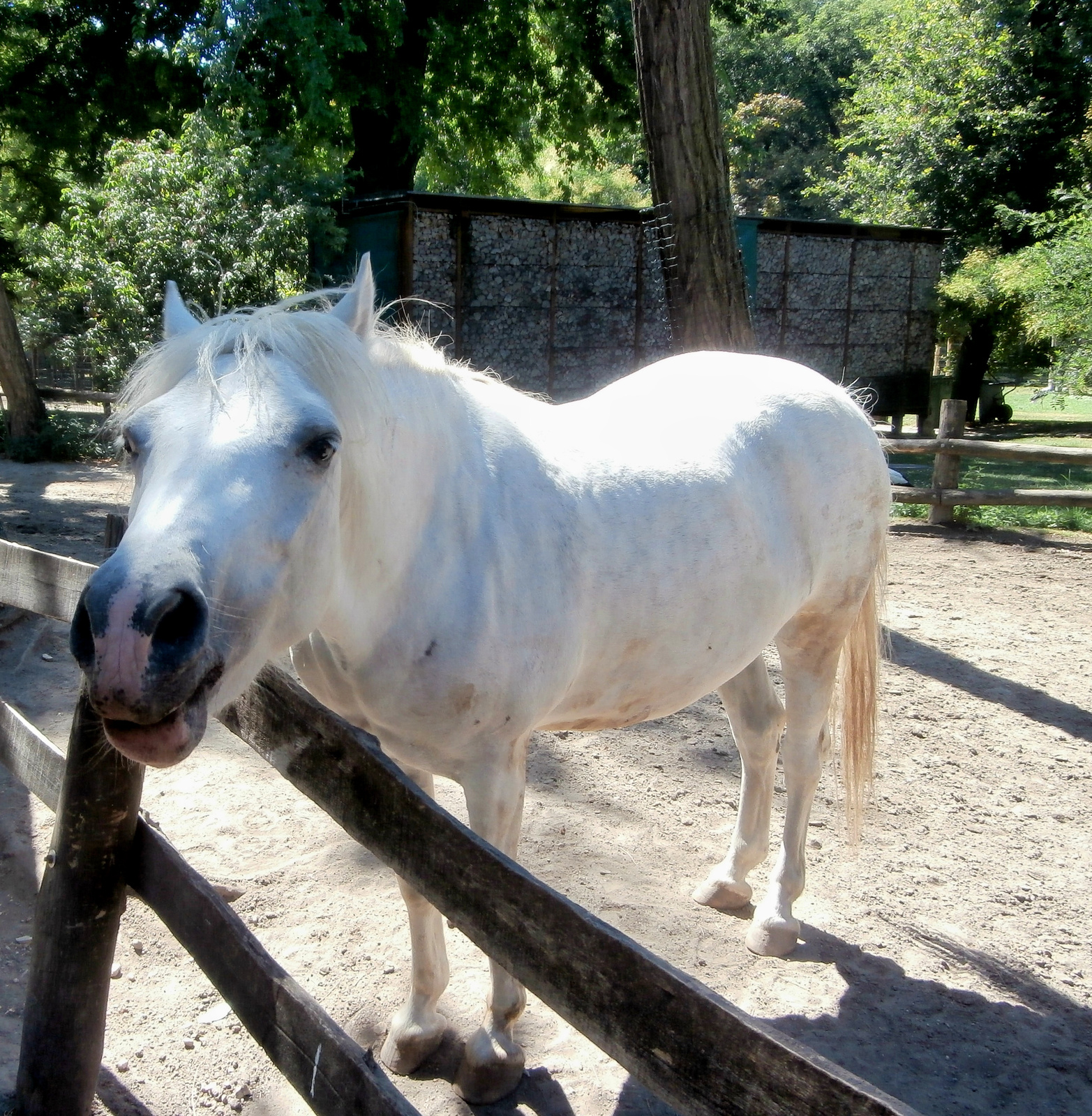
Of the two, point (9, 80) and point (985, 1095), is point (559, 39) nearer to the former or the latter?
point (9, 80)

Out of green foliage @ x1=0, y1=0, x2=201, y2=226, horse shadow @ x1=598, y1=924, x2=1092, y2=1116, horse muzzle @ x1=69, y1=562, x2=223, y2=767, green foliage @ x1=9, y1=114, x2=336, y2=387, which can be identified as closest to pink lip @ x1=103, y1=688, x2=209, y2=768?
horse muzzle @ x1=69, y1=562, x2=223, y2=767

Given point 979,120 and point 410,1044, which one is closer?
point 410,1044

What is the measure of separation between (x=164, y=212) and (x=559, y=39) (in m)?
6.20

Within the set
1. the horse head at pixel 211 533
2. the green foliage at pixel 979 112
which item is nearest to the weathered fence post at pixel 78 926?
the horse head at pixel 211 533

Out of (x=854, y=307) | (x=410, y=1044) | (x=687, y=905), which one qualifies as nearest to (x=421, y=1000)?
(x=410, y=1044)

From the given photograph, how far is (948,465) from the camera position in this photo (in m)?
9.25

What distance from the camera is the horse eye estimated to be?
1.61m

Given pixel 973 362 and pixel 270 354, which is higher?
A: pixel 973 362

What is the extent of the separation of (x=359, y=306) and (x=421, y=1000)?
5.77 ft

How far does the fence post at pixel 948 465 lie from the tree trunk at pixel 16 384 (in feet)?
36.4

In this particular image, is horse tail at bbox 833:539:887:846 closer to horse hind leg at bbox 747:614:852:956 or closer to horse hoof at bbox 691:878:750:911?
horse hind leg at bbox 747:614:852:956

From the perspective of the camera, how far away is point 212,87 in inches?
452

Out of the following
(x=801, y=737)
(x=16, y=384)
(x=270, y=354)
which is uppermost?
(x=270, y=354)

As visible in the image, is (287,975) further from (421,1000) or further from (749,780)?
(749,780)
